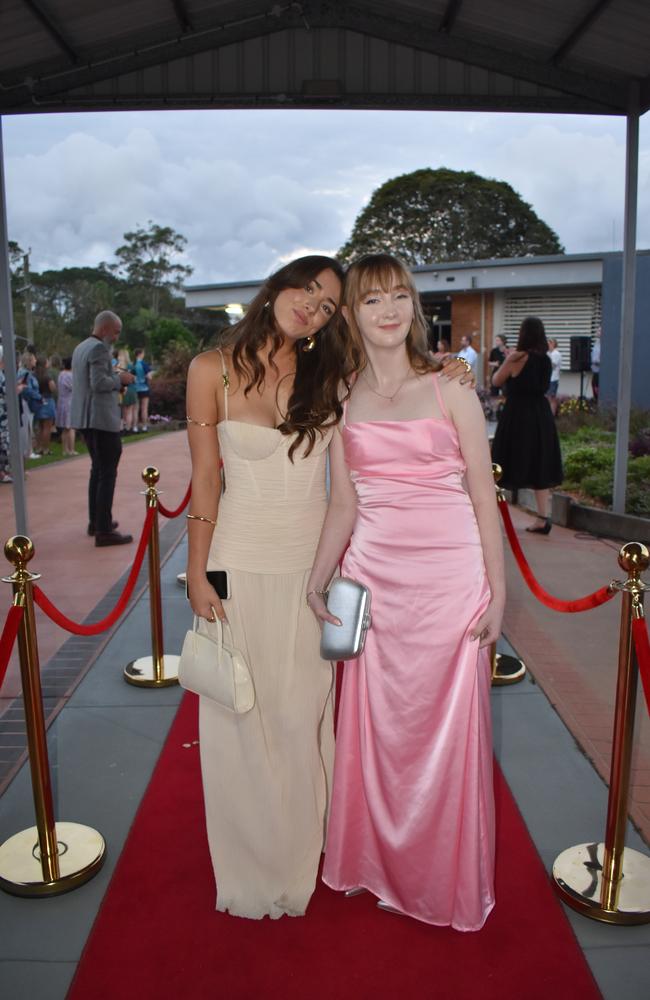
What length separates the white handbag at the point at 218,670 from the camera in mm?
2416

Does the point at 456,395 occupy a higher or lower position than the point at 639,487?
higher

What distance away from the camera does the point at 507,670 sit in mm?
4633

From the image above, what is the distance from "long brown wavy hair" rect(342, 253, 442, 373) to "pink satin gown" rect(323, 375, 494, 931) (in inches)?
5.5

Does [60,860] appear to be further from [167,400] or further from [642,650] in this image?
[167,400]

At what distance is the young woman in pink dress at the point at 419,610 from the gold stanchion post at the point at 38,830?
943mm

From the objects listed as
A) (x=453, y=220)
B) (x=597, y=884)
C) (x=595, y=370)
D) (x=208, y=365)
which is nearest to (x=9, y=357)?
(x=208, y=365)

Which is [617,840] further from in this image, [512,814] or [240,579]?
[240,579]

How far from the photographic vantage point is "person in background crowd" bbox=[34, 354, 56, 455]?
15758 millimetres

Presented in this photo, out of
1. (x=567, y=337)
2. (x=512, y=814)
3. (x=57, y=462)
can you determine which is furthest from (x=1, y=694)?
(x=567, y=337)

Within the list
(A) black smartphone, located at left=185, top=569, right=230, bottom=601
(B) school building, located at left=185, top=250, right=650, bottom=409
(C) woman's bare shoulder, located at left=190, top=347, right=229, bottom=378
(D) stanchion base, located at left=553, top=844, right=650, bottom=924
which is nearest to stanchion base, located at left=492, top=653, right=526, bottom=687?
(D) stanchion base, located at left=553, top=844, right=650, bottom=924

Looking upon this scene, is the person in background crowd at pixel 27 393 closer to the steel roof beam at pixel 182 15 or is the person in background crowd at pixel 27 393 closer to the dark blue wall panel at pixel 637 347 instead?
the steel roof beam at pixel 182 15

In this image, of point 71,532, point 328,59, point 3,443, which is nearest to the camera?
point 328,59

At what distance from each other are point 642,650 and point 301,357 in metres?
1.38

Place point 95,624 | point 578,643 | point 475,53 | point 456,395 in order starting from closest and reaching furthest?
point 456,395 → point 95,624 → point 578,643 → point 475,53
